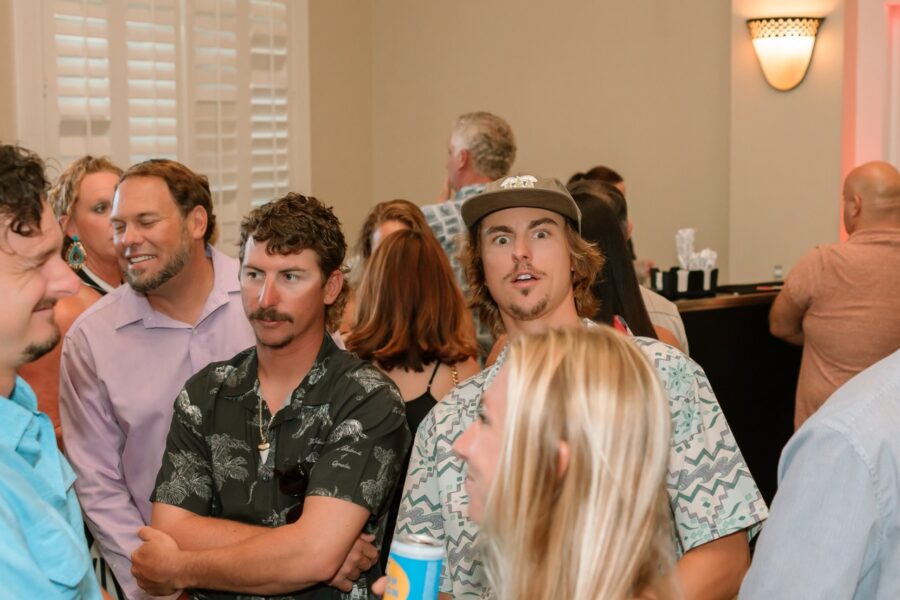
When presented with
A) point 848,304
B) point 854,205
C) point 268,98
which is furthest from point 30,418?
point 268,98

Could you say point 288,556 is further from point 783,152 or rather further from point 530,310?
point 783,152

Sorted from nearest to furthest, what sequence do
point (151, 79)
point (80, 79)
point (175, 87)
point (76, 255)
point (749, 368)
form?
point (76, 255) < point (80, 79) < point (749, 368) < point (151, 79) < point (175, 87)

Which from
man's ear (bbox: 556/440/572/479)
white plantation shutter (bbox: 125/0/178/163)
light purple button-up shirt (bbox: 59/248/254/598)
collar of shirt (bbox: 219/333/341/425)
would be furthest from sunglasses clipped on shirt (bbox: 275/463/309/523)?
white plantation shutter (bbox: 125/0/178/163)

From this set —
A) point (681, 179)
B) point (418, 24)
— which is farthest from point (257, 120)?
point (681, 179)

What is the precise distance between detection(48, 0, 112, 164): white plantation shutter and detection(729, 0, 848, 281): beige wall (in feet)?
11.3

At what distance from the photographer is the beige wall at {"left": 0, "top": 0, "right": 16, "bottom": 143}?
4887 mm

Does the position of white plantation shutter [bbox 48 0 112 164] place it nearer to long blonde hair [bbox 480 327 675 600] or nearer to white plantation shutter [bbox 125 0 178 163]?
white plantation shutter [bbox 125 0 178 163]

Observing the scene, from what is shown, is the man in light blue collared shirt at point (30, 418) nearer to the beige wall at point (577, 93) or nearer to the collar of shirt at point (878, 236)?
the collar of shirt at point (878, 236)

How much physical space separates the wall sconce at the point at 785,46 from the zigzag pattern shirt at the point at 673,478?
14.8 feet

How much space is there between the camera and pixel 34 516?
1868 millimetres

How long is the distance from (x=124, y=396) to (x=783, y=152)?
15.1 ft

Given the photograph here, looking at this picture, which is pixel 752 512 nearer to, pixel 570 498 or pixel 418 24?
pixel 570 498

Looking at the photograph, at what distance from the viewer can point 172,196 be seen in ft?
10.2

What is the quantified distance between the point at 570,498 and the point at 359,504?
1.12 m
